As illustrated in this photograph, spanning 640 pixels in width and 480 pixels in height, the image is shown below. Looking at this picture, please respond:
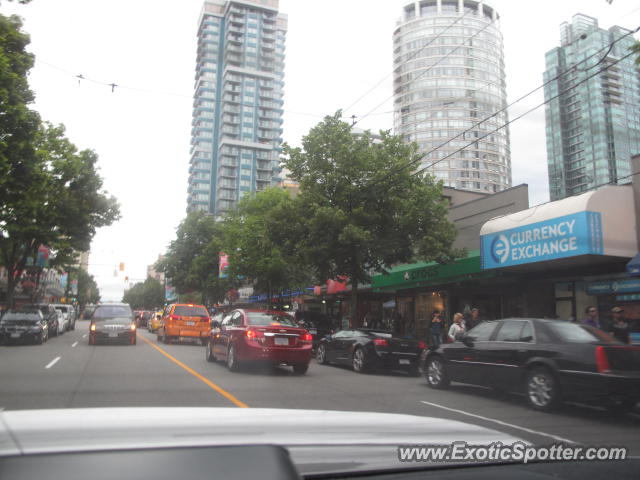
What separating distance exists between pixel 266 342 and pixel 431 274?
Result: 36.4 feet

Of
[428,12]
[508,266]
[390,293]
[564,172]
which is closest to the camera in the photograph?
[508,266]

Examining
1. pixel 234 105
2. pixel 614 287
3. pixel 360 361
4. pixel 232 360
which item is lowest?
pixel 360 361

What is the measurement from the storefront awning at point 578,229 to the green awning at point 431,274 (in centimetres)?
248

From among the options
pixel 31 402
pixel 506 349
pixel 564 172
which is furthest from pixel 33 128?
pixel 564 172

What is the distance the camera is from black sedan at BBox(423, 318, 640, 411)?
7.88 metres

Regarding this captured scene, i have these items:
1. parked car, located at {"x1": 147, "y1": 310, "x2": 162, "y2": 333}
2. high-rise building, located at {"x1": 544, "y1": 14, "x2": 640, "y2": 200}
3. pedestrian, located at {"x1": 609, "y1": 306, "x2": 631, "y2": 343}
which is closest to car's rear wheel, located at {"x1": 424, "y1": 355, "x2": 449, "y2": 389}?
pedestrian, located at {"x1": 609, "y1": 306, "x2": 631, "y2": 343}

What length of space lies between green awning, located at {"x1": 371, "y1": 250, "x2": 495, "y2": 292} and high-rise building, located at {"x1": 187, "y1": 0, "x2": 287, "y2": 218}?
10276cm

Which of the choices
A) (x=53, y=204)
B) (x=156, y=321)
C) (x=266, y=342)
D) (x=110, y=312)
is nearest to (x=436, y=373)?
(x=266, y=342)

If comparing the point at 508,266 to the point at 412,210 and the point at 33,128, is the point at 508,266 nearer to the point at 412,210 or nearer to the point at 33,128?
the point at 412,210

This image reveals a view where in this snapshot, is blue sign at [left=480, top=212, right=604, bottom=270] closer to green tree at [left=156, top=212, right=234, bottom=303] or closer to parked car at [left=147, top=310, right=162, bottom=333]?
parked car at [left=147, top=310, right=162, bottom=333]

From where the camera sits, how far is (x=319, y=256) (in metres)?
21.3

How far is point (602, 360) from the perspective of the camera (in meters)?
7.93

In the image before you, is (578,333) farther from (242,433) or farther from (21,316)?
(21,316)

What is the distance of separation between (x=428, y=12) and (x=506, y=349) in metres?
127
